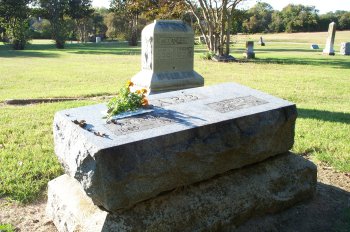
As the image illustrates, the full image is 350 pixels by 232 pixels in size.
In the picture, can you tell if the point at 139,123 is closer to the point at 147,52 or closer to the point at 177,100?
the point at 177,100

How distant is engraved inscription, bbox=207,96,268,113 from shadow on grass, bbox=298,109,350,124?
12.3ft

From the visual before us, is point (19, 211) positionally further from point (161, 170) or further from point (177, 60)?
point (177, 60)

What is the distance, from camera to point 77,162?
2799 mm

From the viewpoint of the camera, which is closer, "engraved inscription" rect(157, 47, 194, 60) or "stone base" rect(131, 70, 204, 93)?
"stone base" rect(131, 70, 204, 93)

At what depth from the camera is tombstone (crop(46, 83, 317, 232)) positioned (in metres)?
2.73

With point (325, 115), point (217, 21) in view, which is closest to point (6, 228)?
point (325, 115)

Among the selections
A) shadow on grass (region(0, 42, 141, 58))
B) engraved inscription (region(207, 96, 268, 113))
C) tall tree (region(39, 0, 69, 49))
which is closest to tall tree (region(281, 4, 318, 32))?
shadow on grass (region(0, 42, 141, 58))

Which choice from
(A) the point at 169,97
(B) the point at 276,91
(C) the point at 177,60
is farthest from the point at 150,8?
(A) the point at 169,97

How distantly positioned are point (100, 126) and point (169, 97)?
1.14 metres

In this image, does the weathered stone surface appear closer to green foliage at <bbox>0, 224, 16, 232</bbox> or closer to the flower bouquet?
the flower bouquet

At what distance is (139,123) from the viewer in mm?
3117

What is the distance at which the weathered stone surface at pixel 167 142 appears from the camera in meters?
2.68

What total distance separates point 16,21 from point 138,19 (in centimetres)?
2014

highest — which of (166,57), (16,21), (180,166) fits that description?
(16,21)
